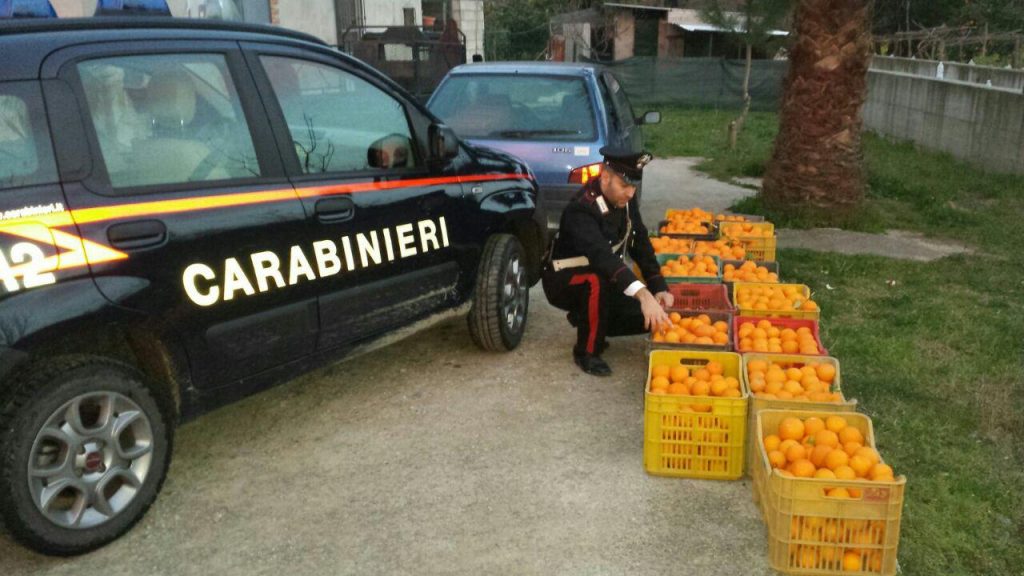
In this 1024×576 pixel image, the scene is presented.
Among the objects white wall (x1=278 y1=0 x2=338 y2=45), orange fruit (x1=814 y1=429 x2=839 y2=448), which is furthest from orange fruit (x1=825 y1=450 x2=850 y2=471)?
white wall (x1=278 y1=0 x2=338 y2=45)

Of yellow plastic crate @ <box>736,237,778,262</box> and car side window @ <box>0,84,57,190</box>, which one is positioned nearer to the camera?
car side window @ <box>0,84,57,190</box>

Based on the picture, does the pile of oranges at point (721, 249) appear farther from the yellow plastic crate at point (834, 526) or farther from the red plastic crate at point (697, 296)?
the yellow plastic crate at point (834, 526)

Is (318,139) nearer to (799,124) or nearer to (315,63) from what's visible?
(315,63)

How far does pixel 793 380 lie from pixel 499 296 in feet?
6.23

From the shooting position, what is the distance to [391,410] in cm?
497

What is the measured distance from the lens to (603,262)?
5125 mm

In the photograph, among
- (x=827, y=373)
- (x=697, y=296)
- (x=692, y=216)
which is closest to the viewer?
(x=827, y=373)

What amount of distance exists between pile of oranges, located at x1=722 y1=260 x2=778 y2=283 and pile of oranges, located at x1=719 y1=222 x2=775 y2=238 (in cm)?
101

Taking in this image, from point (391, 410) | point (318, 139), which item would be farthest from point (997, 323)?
point (318, 139)

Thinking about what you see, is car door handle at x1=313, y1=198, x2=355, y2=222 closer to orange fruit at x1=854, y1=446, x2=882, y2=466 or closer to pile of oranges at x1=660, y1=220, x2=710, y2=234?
orange fruit at x1=854, y1=446, x2=882, y2=466

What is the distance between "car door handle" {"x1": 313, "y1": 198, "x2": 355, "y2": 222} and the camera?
13.8 ft

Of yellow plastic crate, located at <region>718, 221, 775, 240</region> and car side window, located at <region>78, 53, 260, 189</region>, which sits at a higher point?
car side window, located at <region>78, 53, 260, 189</region>

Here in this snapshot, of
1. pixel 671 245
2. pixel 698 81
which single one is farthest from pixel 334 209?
pixel 698 81

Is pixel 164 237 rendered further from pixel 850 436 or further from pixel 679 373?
pixel 850 436
